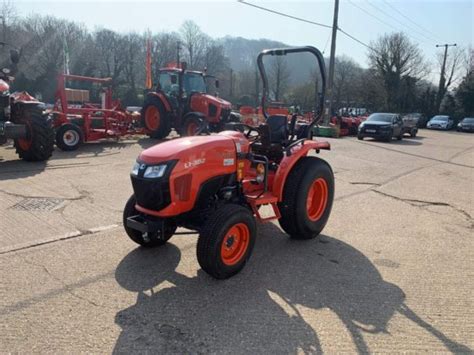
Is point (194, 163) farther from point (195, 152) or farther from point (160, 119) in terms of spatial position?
point (160, 119)

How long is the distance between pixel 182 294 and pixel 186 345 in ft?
2.11

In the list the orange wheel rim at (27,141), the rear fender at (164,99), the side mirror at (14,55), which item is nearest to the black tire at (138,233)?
the orange wheel rim at (27,141)

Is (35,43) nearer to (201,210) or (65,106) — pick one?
(65,106)

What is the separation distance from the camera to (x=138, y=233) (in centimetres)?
380

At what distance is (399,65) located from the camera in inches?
1700

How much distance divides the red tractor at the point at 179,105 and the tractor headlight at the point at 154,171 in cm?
930

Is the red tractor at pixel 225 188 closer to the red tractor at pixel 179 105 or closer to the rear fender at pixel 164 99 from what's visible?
the red tractor at pixel 179 105

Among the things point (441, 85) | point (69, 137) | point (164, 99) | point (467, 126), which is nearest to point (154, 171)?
point (69, 137)

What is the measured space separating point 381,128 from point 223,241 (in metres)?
15.9

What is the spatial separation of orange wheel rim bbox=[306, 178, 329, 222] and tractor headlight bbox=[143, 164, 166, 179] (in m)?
2.08

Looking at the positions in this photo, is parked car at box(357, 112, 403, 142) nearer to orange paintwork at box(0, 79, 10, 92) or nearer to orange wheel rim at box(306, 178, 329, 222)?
orange wheel rim at box(306, 178, 329, 222)

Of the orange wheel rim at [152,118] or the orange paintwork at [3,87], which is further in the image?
the orange wheel rim at [152,118]

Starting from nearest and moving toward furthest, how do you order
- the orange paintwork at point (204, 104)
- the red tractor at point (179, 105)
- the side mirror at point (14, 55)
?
the side mirror at point (14, 55), the red tractor at point (179, 105), the orange paintwork at point (204, 104)

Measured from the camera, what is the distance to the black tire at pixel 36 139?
800cm
